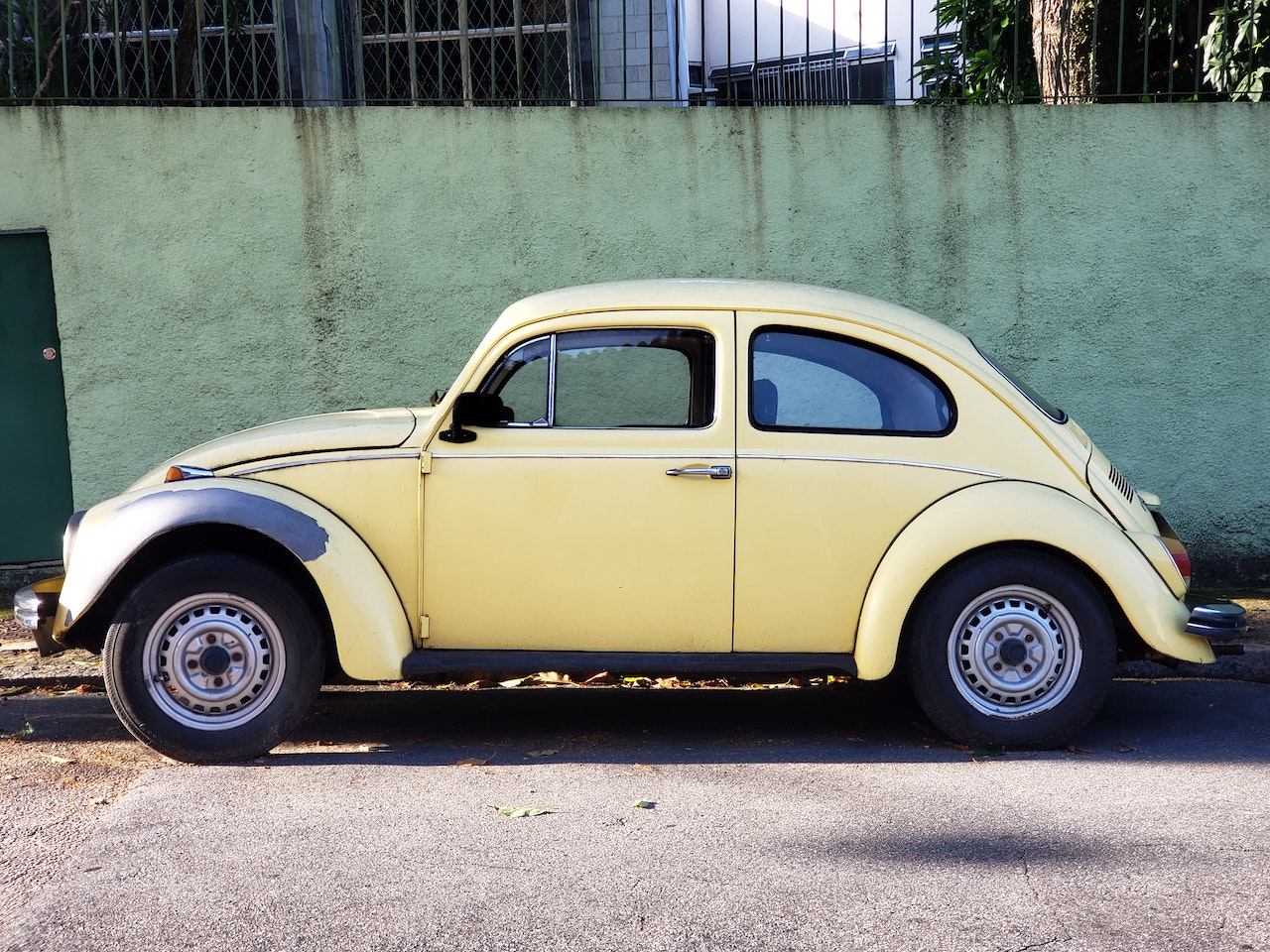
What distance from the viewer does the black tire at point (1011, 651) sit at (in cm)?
502

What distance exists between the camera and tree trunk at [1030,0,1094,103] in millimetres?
8922

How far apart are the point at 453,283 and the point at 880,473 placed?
383 cm

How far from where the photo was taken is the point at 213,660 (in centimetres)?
497

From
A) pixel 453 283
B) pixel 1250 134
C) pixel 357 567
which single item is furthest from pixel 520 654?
pixel 1250 134

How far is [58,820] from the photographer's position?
4398mm

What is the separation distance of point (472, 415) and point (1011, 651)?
7.50ft

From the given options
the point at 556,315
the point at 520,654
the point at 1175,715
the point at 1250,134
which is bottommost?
the point at 1175,715

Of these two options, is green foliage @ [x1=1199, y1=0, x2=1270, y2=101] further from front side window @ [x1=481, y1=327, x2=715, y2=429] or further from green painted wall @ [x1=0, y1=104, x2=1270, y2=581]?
front side window @ [x1=481, y1=327, x2=715, y2=429]

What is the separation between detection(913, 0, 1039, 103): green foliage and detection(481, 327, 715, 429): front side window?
164 inches

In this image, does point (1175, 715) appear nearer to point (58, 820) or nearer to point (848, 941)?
point (848, 941)

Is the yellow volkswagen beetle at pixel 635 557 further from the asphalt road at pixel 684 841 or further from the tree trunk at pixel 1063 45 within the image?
the tree trunk at pixel 1063 45

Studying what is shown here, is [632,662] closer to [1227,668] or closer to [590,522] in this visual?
[590,522]

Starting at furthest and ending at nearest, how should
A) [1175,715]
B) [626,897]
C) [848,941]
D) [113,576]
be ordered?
[1175,715]
[113,576]
[626,897]
[848,941]

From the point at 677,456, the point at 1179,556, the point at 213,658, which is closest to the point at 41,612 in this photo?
the point at 213,658
